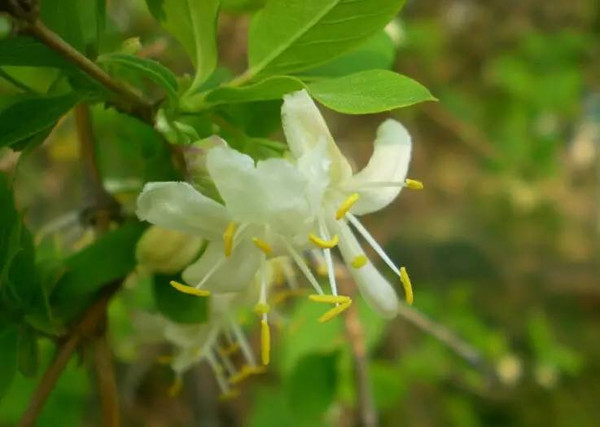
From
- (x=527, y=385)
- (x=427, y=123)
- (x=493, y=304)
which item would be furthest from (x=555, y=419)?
(x=427, y=123)

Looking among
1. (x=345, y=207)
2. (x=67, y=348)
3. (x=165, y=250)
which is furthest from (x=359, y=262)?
(x=67, y=348)

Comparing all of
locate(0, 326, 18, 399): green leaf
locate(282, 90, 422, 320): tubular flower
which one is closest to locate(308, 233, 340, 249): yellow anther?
locate(282, 90, 422, 320): tubular flower

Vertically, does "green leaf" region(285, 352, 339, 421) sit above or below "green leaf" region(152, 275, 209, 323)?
below

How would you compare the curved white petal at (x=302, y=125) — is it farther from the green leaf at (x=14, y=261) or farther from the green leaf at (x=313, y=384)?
the green leaf at (x=313, y=384)

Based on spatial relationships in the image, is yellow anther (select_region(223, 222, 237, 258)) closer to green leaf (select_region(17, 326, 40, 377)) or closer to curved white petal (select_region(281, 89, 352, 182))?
curved white petal (select_region(281, 89, 352, 182))

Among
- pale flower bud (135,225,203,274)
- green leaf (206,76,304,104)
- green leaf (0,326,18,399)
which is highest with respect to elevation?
green leaf (206,76,304,104)

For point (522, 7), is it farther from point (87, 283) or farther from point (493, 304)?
point (87, 283)
